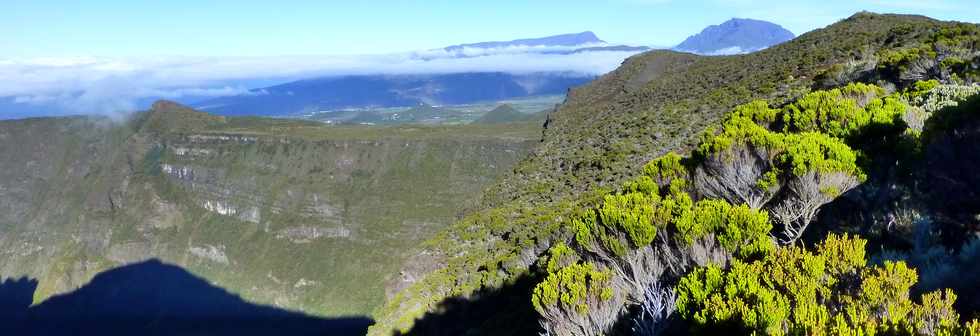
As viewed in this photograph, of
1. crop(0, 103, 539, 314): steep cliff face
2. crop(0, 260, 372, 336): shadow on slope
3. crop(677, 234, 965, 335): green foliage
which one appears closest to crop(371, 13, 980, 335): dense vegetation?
crop(677, 234, 965, 335): green foliage

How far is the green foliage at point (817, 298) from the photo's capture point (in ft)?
22.5

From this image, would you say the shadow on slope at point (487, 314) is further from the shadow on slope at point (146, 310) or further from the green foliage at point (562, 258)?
the shadow on slope at point (146, 310)

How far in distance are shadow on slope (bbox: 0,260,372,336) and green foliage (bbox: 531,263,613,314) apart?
130080 mm

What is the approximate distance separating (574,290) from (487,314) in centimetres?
2070

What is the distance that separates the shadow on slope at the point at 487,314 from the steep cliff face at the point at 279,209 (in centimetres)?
8674

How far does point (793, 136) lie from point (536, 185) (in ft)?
127

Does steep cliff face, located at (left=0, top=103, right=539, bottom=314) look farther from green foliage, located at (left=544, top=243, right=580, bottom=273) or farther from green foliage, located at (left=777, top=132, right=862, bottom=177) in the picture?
green foliage, located at (left=777, top=132, right=862, bottom=177)

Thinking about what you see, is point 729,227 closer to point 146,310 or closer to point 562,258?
point 562,258

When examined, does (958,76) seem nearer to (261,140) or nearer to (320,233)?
(320,233)

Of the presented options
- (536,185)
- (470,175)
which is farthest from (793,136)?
(470,175)

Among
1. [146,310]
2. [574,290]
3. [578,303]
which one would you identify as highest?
[574,290]

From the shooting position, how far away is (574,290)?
11.4 metres

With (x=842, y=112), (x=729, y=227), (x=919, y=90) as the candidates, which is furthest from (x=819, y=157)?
(x=919, y=90)

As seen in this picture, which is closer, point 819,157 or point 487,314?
point 819,157
